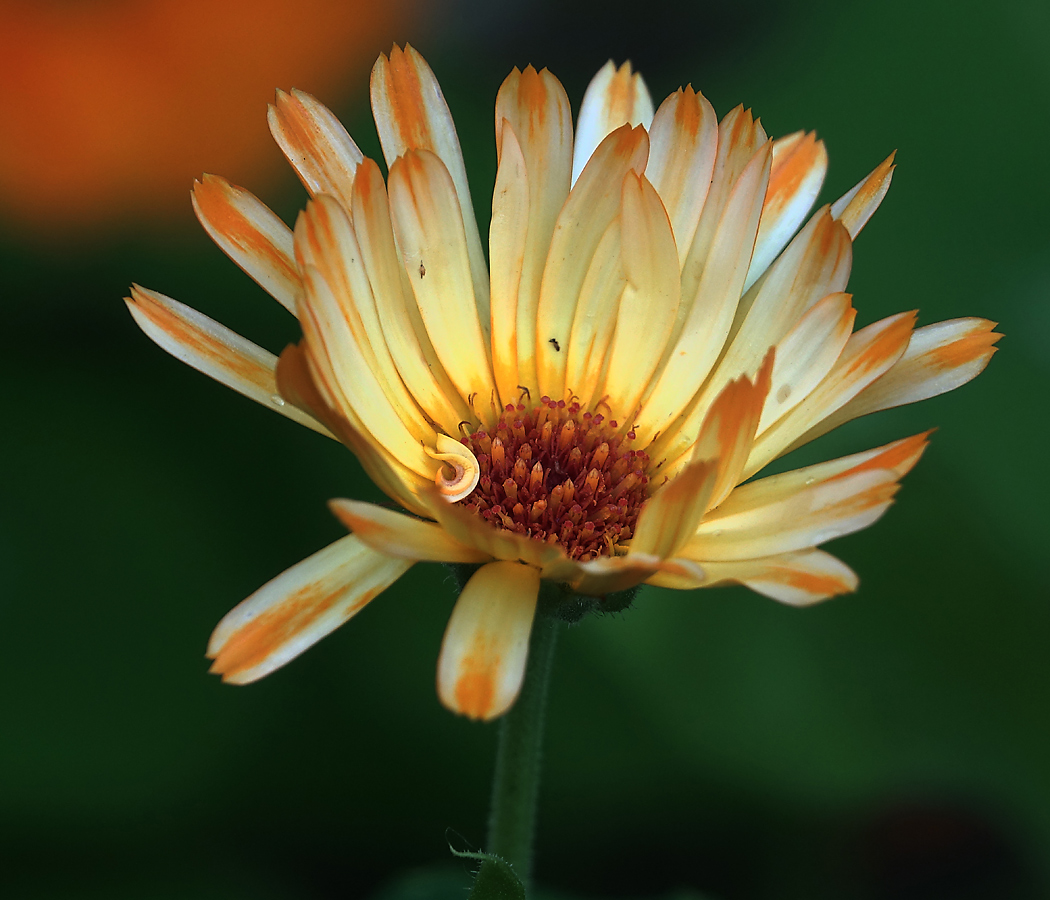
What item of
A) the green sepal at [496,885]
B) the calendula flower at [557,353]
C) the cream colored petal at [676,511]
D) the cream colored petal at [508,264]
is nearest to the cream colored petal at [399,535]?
the calendula flower at [557,353]

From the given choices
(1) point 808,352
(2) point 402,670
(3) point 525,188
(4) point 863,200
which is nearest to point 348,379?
(3) point 525,188

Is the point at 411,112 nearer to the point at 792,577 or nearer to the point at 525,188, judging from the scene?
the point at 525,188

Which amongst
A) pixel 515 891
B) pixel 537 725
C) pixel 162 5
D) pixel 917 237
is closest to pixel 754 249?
pixel 537 725

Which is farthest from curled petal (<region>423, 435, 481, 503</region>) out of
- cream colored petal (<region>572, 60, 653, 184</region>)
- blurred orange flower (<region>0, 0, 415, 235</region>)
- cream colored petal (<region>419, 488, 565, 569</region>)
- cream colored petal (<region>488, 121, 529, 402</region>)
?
blurred orange flower (<region>0, 0, 415, 235</region>)

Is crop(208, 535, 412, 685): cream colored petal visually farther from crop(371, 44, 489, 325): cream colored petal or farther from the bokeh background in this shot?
the bokeh background

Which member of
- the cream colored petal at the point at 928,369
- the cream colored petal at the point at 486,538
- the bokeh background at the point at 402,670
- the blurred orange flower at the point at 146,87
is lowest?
the bokeh background at the point at 402,670

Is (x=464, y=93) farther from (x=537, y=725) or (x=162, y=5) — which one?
(x=537, y=725)

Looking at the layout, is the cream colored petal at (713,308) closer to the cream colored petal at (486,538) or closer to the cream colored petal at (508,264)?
the cream colored petal at (508,264)
